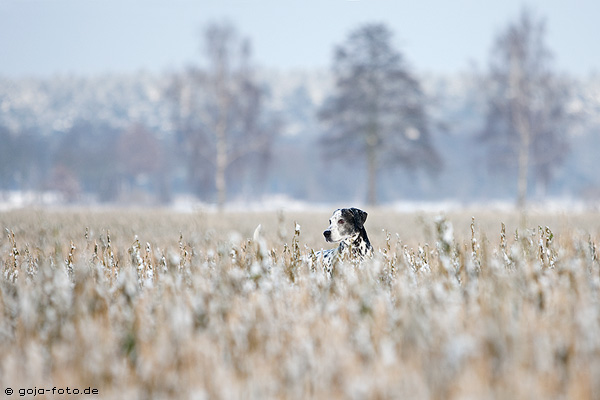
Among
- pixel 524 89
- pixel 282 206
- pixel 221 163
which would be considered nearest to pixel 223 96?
pixel 221 163

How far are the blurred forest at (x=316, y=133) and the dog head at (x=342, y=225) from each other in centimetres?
2137

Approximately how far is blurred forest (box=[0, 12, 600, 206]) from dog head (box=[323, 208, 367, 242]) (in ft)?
70.1

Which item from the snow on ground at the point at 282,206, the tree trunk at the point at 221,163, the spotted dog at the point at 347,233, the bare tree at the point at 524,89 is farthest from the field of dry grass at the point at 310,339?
the bare tree at the point at 524,89

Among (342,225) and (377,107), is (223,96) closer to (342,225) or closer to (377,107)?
(377,107)

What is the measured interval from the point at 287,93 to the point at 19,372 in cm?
12521

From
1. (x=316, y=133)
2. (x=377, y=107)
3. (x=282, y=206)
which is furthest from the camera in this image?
(x=316, y=133)

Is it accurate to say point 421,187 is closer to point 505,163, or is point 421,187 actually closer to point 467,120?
point 467,120

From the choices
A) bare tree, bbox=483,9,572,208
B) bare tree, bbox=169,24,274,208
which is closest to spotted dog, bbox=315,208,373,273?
bare tree, bbox=169,24,274,208

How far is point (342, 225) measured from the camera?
16.5ft

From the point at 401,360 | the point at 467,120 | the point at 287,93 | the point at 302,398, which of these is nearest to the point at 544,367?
the point at 401,360

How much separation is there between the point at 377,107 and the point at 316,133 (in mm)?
75963

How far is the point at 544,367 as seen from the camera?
76.1 inches

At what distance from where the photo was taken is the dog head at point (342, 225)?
16.4 ft

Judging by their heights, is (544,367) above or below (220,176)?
below
